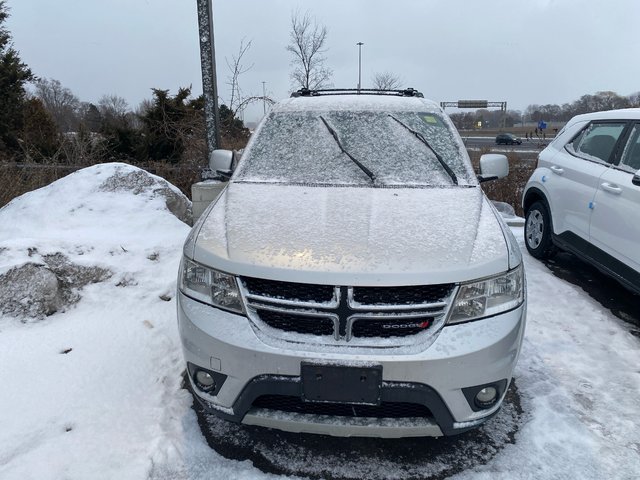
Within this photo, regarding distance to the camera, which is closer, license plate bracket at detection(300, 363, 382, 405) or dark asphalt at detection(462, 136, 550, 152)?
license plate bracket at detection(300, 363, 382, 405)

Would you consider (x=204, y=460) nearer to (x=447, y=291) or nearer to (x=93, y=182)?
(x=447, y=291)

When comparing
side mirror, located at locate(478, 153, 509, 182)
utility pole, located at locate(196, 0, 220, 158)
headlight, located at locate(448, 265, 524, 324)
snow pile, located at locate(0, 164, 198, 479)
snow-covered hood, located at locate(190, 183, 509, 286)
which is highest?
utility pole, located at locate(196, 0, 220, 158)

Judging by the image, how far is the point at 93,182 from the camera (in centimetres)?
565

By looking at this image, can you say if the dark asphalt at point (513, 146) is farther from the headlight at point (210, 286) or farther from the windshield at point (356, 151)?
the headlight at point (210, 286)

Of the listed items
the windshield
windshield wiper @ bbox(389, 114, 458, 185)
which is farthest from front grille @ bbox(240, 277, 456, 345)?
windshield wiper @ bbox(389, 114, 458, 185)

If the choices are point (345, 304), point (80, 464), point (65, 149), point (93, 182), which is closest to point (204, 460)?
point (80, 464)

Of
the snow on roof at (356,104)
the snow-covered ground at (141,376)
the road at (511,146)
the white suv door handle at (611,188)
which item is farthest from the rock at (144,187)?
the road at (511,146)

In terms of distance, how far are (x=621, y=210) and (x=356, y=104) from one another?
2425 mm

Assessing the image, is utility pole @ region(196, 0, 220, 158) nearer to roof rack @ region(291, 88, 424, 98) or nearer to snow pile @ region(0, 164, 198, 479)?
snow pile @ region(0, 164, 198, 479)

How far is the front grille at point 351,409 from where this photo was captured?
2125 mm

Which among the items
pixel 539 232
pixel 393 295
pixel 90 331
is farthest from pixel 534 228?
pixel 90 331

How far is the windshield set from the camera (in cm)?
324

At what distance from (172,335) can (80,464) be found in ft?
4.12

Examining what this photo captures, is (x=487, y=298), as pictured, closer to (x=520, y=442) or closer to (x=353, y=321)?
(x=353, y=321)
